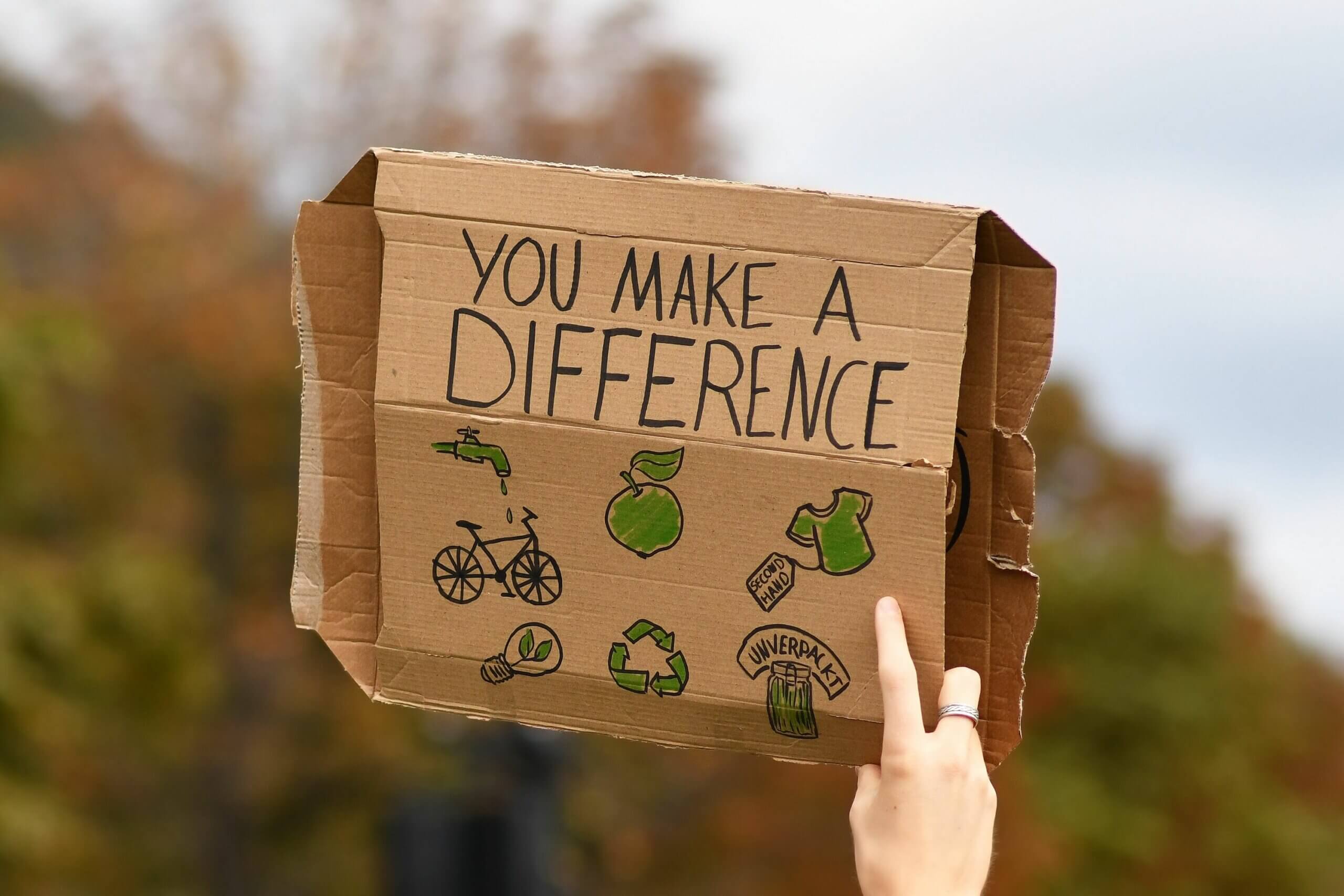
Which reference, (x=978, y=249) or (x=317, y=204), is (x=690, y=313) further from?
(x=317, y=204)

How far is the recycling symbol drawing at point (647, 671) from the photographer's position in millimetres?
1909

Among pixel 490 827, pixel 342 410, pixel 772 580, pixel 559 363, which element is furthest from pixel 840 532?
pixel 490 827

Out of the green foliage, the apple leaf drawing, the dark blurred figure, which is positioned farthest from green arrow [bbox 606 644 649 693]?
the green foliage

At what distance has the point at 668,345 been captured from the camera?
1882 millimetres

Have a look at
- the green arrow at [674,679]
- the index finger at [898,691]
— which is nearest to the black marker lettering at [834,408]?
the index finger at [898,691]

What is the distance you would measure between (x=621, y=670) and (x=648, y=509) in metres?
0.23

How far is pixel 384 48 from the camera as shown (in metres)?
15.5

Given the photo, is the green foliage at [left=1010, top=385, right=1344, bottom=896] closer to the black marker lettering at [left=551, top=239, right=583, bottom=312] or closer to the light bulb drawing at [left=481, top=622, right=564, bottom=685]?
the light bulb drawing at [left=481, top=622, right=564, bottom=685]

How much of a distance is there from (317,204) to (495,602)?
59cm

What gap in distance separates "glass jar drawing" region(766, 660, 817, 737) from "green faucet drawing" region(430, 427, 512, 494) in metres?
0.43

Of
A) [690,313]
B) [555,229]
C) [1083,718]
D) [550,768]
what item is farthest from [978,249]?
[1083,718]

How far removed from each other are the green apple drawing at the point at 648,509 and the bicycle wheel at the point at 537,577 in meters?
0.10

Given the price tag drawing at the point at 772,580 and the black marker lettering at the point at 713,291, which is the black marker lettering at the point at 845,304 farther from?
the price tag drawing at the point at 772,580

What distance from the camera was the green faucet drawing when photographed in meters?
1.92
